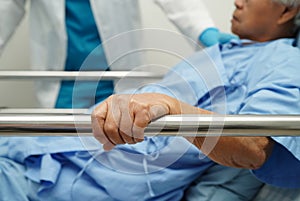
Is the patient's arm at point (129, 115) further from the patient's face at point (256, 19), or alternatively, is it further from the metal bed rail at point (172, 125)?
the patient's face at point (256, 19)

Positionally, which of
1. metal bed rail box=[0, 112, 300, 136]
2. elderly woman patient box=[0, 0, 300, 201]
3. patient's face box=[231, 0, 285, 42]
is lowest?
elderly woman patient box=[0, 0, 300, 201]

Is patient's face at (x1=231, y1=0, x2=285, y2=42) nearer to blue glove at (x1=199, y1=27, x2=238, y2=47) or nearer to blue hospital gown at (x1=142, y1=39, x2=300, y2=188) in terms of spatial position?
blue hospital gown at (x1=142, y1=39, x2=300, y2=188)

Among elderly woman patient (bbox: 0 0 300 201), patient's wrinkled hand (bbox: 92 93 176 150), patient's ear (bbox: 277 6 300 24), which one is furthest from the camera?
patient's ear (bbox: 277 6 300 24)

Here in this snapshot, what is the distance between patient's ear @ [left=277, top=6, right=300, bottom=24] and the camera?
1212 mm

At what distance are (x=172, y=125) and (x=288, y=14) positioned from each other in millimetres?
598

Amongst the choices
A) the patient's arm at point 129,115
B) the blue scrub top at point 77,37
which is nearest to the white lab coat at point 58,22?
the blue scrub top at point 77,37

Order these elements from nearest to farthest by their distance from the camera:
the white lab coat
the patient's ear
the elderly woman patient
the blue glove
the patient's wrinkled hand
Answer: the patient's wrinkled hand
the elderly woman patient
the patient's ear
the blue glove
the white lab coat

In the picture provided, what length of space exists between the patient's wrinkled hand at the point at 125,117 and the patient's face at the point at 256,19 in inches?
21.9

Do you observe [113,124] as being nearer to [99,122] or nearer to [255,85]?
[99,122]

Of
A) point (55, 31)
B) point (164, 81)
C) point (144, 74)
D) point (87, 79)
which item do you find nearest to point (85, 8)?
point (55, 31)

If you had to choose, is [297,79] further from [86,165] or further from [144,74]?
[86,165]

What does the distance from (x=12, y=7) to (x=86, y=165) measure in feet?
2.51

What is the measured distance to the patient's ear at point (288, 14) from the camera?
3.98 feet

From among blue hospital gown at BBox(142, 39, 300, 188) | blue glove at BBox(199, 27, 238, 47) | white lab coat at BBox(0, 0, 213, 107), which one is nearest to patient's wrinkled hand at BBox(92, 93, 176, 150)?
blue hospital gown at BBox(142, 39, 300, 188)
